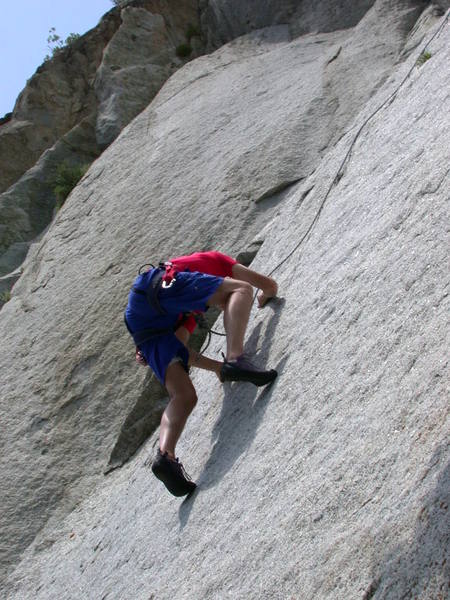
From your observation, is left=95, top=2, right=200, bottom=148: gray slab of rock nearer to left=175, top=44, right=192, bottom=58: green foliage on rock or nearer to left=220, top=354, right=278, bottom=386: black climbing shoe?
left=175, top=44, right=192, bottom=58: green foliage on rock

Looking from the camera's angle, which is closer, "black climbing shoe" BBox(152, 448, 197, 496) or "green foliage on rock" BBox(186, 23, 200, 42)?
"black climbing shoe" BBox(152, 448, 197, 496)

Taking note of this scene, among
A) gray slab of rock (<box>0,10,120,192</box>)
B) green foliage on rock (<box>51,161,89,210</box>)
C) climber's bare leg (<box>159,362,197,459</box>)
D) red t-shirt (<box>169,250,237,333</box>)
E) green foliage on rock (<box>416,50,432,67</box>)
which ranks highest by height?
gray slab of rock (<box>0,10,120,192</box>)

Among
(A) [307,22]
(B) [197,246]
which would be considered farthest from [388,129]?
(A) [307,22]

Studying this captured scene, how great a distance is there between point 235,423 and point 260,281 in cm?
122

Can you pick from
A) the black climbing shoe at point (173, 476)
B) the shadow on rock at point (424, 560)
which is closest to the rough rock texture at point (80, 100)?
the black climbing shoe at point (173, 476)

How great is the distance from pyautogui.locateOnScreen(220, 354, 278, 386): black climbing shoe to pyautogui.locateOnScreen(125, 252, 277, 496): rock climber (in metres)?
0.05

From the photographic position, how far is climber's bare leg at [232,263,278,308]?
6223mm

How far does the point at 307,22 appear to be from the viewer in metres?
13.1

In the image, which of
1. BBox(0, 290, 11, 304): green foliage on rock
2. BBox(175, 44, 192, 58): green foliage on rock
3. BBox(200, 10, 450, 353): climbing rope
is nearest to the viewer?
BBox(200, 10, 450, 353): climbing rope

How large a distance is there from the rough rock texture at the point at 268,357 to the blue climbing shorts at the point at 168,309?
477mm

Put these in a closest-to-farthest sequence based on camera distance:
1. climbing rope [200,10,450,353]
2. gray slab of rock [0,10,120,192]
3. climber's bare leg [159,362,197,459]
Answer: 1. climber's bare leg [159,362,197,459]
2. climbing rope [200,10,450,353]
3. gray slab of rock [0,10,120,192]

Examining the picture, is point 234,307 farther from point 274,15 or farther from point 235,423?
point 274,15

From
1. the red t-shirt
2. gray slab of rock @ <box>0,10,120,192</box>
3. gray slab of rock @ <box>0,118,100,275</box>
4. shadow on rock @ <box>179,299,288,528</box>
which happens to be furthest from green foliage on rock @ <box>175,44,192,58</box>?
shadow on rock @ <box>179,299,288,528</box>

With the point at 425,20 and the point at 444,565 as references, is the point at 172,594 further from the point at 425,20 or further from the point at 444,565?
the point at 425,20
